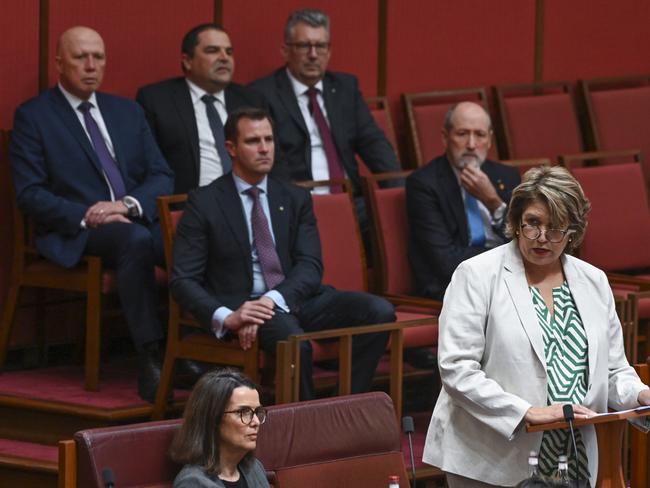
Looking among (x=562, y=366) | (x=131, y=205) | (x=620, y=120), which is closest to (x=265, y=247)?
(x=131, y=205)

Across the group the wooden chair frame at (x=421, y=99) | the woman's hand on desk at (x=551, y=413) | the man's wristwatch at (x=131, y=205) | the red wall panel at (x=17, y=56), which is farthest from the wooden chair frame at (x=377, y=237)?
the woman's hand on desk at (x=551, y=413)

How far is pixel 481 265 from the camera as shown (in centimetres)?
276

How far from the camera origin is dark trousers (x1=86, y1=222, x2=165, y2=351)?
4.06 m

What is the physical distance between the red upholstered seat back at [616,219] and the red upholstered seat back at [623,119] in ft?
2.30

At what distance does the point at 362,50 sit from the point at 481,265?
2.67 metres

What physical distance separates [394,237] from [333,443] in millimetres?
1409

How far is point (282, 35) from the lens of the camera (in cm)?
512

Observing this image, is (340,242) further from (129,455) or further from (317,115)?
(129,455)

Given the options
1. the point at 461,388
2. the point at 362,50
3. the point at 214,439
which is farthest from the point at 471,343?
the point at 362,50

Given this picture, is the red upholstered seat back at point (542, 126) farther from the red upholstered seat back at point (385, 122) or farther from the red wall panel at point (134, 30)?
the red wall panel at point (134, 30)

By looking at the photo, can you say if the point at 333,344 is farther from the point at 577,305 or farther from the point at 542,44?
the point at 542,44

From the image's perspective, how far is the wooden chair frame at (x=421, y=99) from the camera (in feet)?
17.2

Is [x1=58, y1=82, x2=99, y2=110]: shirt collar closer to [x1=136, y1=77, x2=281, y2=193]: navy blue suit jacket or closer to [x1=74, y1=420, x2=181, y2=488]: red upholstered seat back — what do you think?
[x1=136, y1=77, x2=281, y2=193]: navy blue suit jacket

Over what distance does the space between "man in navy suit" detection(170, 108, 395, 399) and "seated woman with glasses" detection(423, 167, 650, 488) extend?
3.74ft
